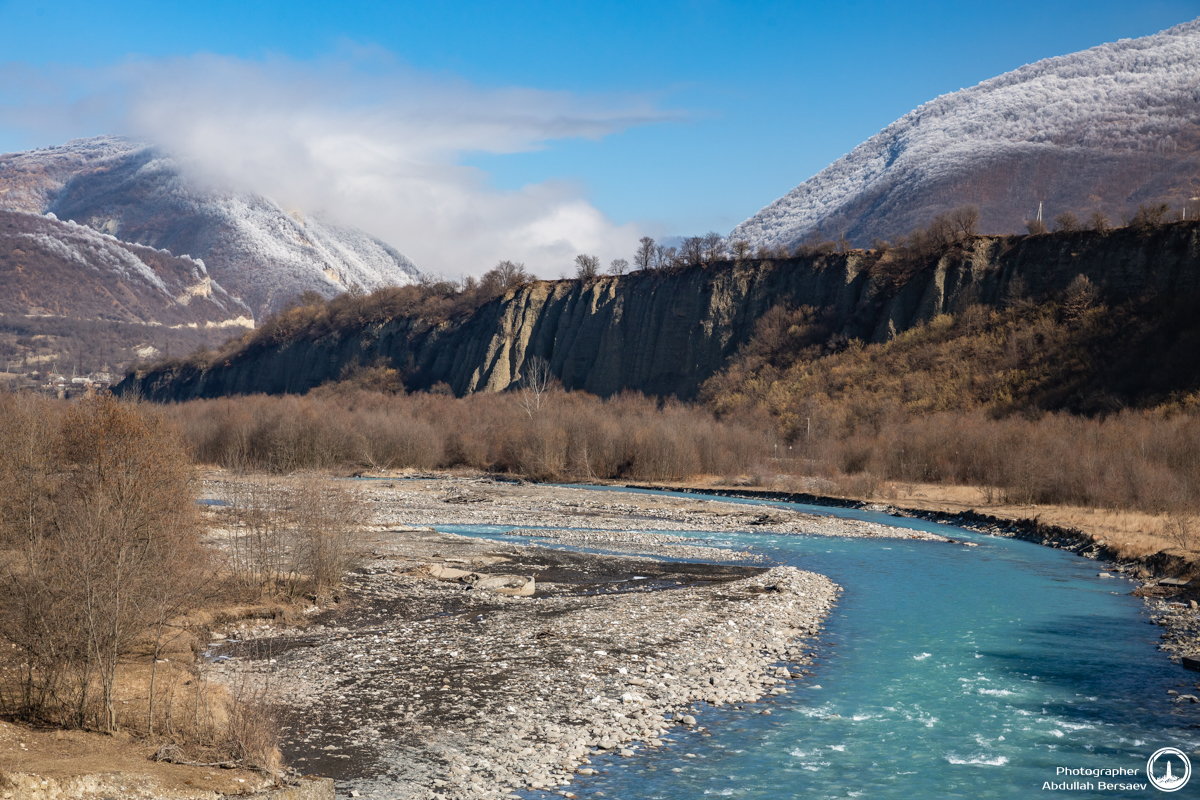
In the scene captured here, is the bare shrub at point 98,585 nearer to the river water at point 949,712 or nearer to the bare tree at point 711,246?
the river water at point 949,712

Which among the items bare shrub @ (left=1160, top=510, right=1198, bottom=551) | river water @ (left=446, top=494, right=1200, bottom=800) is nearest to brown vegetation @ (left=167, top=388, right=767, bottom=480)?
bare shrub @ (left=1160, top=510, right=1198, bottom=551)

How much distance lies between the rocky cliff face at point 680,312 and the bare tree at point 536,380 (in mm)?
920

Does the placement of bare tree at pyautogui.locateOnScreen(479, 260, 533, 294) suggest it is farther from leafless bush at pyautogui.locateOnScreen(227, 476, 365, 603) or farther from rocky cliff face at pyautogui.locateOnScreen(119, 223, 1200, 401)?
leafless bush at pyautogui.locateOnScreen(227, 476, 365, 603)

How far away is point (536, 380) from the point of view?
274 feet

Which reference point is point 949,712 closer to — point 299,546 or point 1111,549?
point 299,546

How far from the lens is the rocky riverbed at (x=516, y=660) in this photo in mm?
11133

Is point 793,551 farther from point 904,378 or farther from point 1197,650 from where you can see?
point 904,378

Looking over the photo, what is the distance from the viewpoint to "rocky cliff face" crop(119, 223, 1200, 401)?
60562 mm

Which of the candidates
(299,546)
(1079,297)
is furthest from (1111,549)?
(1079,297)

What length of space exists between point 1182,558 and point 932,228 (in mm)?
52962

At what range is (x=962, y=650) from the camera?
1725 cm

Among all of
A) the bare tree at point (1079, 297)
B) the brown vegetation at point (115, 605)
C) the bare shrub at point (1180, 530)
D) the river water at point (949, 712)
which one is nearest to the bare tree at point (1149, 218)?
the bare tree at point (1079, 297)

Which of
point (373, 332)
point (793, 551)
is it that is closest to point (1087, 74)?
point (373, 332)

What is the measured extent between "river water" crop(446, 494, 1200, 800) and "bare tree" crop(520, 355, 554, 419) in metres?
58.0
